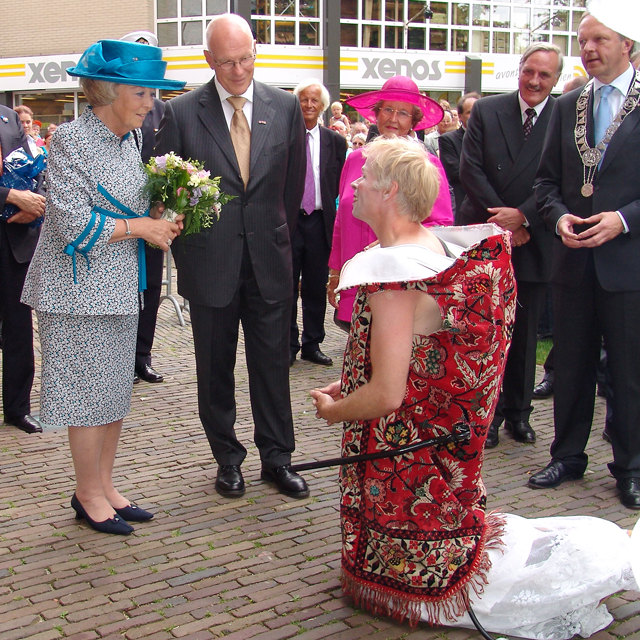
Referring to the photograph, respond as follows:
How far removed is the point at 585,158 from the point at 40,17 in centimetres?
2579

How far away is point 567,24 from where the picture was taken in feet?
98.9

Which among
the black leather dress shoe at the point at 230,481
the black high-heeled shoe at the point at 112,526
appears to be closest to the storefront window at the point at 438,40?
the black leather dress shoe at the point at 230,481

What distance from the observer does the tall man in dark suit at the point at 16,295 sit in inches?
202

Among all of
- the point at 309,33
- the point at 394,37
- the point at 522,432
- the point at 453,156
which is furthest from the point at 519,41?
the point at 522,432

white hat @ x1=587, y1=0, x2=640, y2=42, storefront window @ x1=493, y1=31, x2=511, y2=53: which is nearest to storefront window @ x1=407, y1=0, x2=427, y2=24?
storefront window @ x1=493, y1=31, x2=511, y2=53

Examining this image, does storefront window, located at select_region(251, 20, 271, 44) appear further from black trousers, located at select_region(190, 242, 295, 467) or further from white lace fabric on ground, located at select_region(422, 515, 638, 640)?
white lace fabric on ground, located at select_region(422, 515, 638, 640)

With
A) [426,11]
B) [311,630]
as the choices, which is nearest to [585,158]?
[311,630]

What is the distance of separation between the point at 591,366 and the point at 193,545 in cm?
242

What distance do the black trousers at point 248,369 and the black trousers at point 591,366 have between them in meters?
1.56

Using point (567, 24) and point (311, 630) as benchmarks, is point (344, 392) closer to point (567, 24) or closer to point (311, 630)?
point (311, 630)

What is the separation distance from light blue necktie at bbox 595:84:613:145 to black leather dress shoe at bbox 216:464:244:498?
266cm

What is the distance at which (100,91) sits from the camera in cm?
356

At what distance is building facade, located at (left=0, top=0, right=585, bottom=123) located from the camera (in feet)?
84.2

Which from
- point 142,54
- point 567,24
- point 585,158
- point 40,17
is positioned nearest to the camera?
point 142,54
